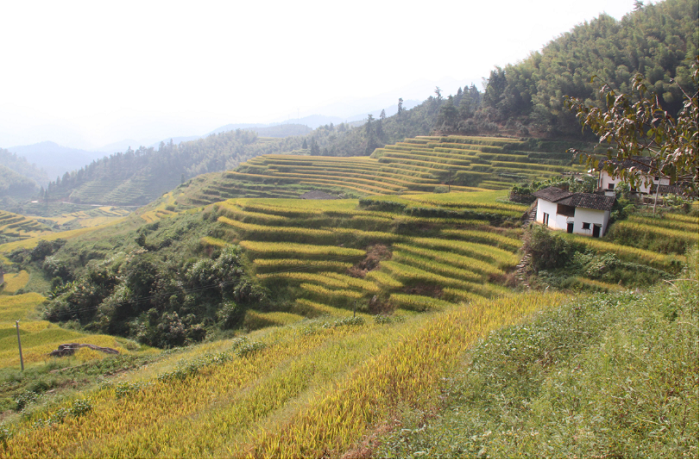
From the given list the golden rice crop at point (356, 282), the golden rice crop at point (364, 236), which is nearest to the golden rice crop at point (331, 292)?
the golden rice crop at point (356, 282)

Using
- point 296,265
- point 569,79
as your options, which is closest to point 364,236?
point 296,265

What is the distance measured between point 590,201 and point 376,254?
41.1 feet

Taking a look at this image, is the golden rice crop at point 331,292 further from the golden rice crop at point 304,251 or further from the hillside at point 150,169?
the hillside at point 150,169

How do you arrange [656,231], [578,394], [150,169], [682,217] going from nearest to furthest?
1. [578,394]
2. [656,231]
3. [682,217]
4. [150,169]

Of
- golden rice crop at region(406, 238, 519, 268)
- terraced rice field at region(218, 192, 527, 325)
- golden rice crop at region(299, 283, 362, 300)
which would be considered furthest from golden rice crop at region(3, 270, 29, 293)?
golden rice crop at region(406, 238, 519, 268)

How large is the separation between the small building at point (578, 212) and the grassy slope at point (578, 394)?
1227 centimetres

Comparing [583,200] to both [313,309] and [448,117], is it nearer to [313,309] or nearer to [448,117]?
[313,309]

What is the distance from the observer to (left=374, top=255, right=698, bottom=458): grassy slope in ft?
16.1

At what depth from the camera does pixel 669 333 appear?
21.8 feet

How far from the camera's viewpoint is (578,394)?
6215 millimetres

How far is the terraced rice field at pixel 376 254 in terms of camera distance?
20.0m

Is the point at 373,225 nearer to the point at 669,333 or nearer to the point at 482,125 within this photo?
the point at 669,333

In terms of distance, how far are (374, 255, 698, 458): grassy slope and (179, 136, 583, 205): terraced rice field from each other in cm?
3180

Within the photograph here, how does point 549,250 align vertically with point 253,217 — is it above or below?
below
